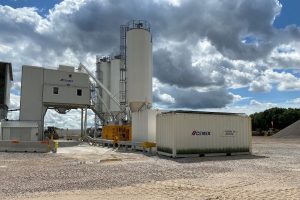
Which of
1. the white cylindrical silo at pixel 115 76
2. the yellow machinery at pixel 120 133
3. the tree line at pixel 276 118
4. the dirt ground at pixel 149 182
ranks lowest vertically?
the dirt ground at pixel 149 182

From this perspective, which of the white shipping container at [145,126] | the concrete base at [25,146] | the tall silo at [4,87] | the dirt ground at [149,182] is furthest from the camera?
the tall silo at [4,87]

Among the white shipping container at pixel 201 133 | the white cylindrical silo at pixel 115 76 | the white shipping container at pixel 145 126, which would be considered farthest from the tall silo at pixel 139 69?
the white cylindrical silo at pixel 115 76

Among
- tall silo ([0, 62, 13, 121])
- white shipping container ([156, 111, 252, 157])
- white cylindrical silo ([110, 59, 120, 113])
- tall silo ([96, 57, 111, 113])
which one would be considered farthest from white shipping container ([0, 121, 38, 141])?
white shipping container ([156, 111, 252, 157])

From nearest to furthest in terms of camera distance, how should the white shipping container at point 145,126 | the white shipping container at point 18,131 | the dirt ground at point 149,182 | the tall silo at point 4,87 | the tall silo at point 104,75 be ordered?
the dirt ground at point 149,182, the white shipping container at point 145,126, the white shipping container at point 18,131, the tall silo at point 4,87, the tall silo at point 104,75

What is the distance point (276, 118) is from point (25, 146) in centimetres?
8141

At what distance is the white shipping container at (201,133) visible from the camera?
22.9 m

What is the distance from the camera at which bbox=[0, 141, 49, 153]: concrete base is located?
27.6 metres

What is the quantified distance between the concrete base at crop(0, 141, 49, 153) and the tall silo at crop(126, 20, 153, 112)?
8556 millimetres

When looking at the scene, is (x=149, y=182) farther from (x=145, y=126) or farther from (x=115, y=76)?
(x=115, y=76)

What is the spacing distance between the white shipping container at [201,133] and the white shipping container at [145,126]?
3.43m

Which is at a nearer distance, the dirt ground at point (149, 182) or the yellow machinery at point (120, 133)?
the dirt ground at point (149, 182)

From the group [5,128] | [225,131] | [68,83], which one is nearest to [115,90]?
[68,83]

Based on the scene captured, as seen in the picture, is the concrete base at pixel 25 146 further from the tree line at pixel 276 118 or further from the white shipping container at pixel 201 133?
the tree line at pixel 276 118

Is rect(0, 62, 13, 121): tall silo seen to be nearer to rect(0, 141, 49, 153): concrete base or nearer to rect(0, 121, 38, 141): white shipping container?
rect(0, 121, 38, 141): white shipping container
